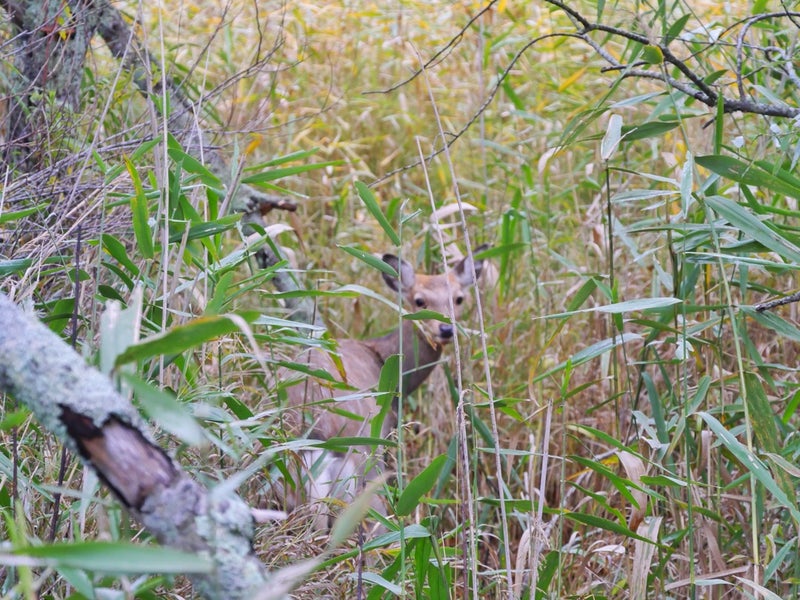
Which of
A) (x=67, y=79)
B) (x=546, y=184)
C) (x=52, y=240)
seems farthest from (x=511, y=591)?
(x=546, y=184)

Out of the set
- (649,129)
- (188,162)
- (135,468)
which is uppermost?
(188,162)

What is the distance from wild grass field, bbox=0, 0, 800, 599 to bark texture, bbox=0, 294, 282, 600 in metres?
0.13

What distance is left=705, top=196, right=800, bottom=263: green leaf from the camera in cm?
210

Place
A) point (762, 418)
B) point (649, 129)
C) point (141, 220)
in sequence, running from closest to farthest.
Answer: point (141, 220)
point (762, 418)
point (649, 129)

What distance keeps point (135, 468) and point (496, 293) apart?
362 cm

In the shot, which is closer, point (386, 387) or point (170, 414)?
point (170, 414)

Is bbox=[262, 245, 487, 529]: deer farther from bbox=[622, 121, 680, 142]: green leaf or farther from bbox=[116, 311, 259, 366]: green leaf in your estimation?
bbox=[116, 311, 259, 366]: green leaf

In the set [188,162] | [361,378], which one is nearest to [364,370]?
[361,378]

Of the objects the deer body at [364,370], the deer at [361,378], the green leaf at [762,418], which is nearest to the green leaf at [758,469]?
the green leaf at [762,418]

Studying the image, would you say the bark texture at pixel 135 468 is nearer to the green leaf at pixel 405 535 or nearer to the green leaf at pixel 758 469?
the green leaf at pixel 405 535

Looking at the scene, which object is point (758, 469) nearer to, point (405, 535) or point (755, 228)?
point (755, 228)

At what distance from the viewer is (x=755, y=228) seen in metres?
2.12

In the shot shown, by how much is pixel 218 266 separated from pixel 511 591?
1027 millimetres

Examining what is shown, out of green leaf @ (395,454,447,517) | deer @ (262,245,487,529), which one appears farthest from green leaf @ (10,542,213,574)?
deer @ (262,245,487,529)
